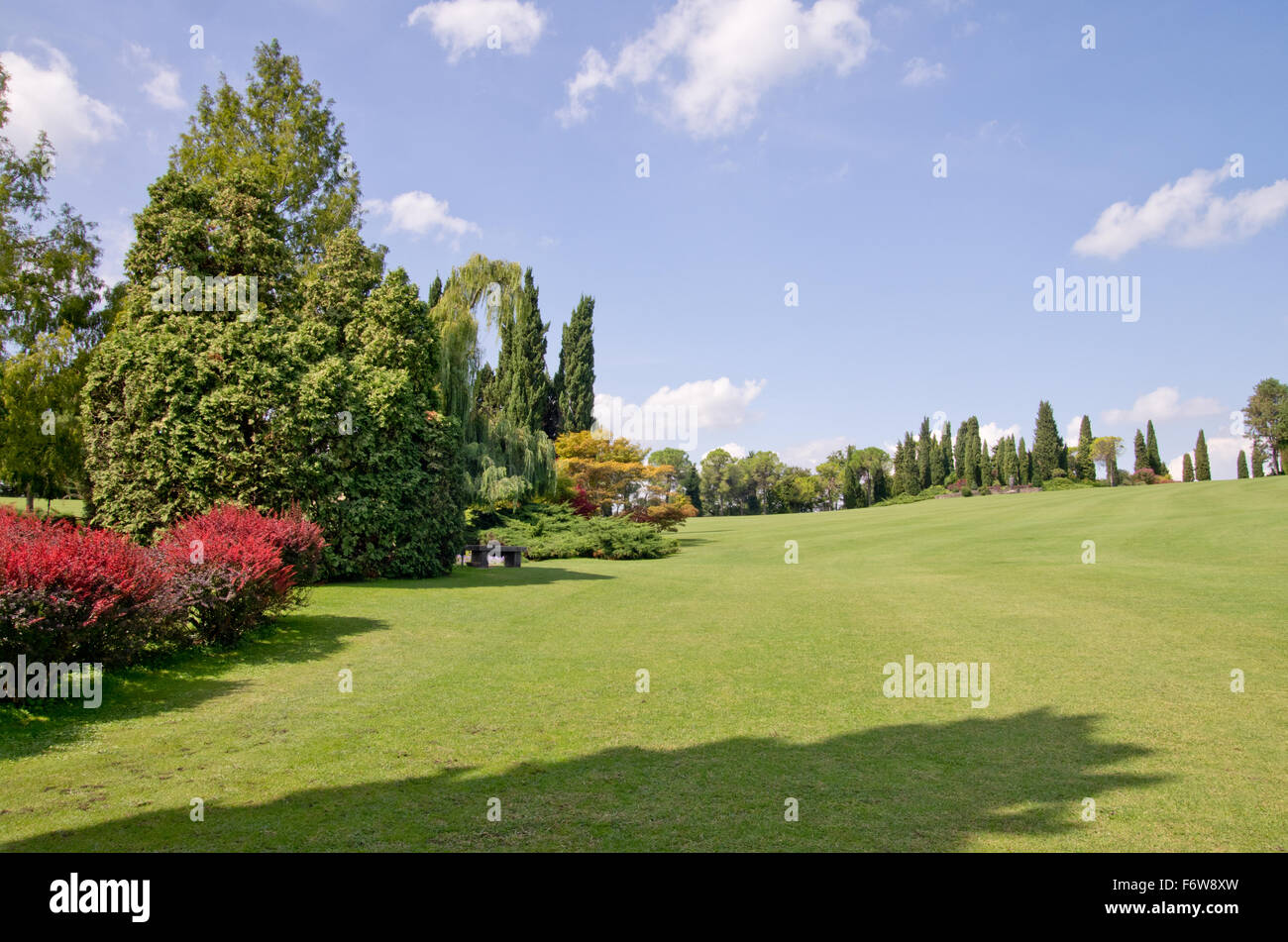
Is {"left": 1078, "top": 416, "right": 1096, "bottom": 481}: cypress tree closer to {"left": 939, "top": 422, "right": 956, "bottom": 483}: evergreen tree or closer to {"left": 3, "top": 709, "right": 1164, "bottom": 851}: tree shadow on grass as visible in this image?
{"left": 939, "top": 422, "right": 956, "bottom": 483}: evergreen tree

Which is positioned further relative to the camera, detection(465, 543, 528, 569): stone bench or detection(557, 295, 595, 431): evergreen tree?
detection(557, 295, 595, 431): evergreen tree

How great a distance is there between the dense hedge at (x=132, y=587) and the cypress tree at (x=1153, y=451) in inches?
4139

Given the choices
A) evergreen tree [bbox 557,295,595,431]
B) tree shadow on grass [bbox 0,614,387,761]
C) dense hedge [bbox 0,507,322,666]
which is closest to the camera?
tree shadow on grass [bbox 0,614,387,761]

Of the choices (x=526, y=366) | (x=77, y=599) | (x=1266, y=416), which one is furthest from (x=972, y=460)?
(x=77, y=599)

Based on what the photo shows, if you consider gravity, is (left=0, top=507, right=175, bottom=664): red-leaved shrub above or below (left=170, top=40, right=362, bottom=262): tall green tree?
below

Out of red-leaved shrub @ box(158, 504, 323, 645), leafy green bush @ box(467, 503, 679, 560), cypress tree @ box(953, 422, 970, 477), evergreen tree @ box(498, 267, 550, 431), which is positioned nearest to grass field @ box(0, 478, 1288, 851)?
red-leaved shrub @ box(158, 504, 323, 645)

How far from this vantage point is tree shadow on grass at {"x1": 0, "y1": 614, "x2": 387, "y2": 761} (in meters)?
6.71

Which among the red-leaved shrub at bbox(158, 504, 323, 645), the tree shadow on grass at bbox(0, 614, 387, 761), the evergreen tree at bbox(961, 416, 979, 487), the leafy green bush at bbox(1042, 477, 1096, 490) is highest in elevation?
the evergreen tree at bbox(961, 416, 979, 487)

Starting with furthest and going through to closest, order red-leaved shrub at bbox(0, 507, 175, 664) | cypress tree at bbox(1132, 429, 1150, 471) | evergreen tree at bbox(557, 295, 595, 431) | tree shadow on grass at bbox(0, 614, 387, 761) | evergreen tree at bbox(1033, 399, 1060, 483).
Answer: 1. cypress tree at bbox(1132, 429, 1150, 471)
2. evergreen tree at bbox(1033, 399, 1060, 483)
3. evergreen tree at bbox(557, 295, 595, 431)
4. red-leaved shrub at bbox(0, 507, 175, 664)
5. tree shadow on grass at bbox(0, 614, 387, 761)

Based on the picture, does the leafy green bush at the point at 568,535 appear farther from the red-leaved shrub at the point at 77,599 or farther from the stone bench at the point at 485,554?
the red-leaved shrub at the point at 77,599

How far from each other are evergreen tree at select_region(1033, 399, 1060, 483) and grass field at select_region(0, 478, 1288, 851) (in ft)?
252

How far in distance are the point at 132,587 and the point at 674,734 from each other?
634 cm

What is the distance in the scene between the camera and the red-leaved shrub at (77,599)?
7.25 m

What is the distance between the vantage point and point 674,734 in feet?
23.6
